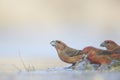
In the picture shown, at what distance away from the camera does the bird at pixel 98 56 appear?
2.48 metres

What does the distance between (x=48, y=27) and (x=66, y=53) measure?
0.99 feet

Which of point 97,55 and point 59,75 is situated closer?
point 59,75

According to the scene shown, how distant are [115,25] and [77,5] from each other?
1.37 feet

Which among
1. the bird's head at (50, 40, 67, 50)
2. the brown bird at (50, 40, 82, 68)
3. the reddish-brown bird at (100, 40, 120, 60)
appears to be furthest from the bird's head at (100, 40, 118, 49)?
the bird's head at (50, 40, 67, 50)

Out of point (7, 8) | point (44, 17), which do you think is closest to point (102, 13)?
point (44, 17)

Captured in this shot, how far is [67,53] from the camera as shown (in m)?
2.49

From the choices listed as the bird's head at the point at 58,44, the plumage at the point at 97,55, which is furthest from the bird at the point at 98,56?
the bird's head at the point at 58,44

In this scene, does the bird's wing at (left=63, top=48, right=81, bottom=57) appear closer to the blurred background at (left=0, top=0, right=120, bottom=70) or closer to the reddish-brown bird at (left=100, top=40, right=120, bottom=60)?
the blurred background at (left=0, top=0, right=120, bottom=70)

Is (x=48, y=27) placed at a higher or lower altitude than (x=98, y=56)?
higher

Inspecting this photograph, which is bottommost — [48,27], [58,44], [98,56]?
[98,56]

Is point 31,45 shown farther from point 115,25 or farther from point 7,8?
point 115,25

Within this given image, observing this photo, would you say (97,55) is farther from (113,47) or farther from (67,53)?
(67,53)

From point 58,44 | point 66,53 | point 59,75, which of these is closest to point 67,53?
point 66,53

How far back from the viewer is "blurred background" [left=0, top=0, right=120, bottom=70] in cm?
241
